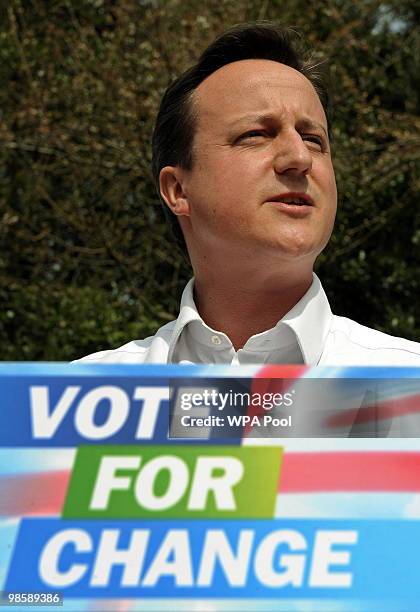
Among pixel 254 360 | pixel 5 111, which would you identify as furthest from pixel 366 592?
pixel 5 111

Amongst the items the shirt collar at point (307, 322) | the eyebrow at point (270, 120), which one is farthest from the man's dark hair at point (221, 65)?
the shirt collar at point (307, 322)

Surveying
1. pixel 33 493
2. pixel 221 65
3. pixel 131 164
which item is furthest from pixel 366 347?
pixel 131 164

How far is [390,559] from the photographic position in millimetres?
1068

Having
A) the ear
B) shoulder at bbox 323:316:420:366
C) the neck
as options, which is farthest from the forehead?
shoulder at bbox 323:316:420:366

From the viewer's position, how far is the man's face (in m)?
1.54

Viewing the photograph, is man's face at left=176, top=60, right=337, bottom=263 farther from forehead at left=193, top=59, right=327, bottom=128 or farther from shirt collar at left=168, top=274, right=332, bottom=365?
shirt collar at left=168, top=274, right=332, bottom=365

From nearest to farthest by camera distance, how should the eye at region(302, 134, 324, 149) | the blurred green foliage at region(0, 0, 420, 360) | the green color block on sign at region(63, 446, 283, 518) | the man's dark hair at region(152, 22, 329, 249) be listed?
the green color block on sign at region(63, 446, 283, 518)
the eye at region(302, 134, 324, 149)
the man's dark hair at region(152, 22, 329, 249)
the blurred green foliage at region(0, 0, 420, 360)

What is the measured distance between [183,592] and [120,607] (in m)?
0.08

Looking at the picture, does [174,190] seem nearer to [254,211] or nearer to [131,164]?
A: [254,211]

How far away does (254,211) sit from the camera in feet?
5.06

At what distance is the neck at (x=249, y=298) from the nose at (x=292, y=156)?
0.18 meters

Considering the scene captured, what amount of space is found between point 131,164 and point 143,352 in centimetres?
274

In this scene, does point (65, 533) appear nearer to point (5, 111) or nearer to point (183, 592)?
point (183, 592)

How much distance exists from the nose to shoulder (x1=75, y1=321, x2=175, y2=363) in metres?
0.43
